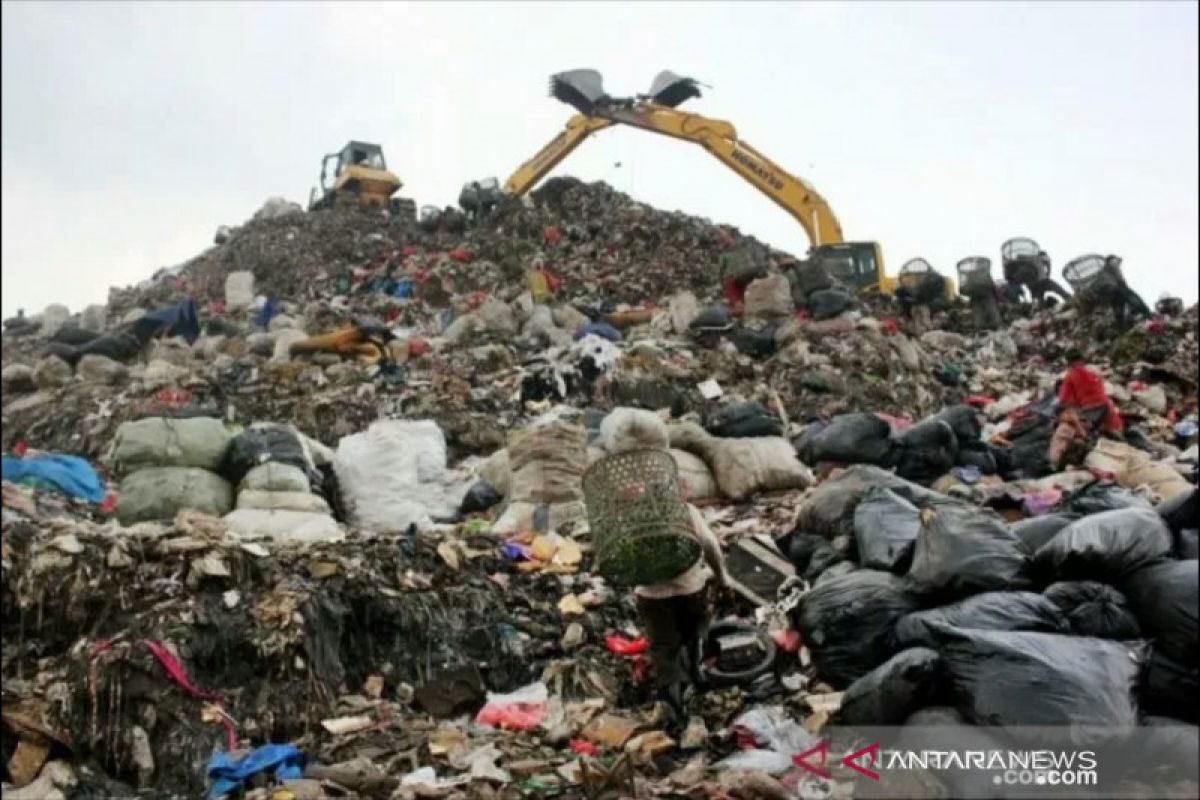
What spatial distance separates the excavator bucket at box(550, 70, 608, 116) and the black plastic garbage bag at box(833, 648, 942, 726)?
14.0 m

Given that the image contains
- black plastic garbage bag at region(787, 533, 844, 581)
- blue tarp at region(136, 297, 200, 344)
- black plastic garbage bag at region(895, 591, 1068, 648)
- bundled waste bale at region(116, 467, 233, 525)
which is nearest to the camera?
black plastic garbage bag at region(895, 591, 1068, 648)

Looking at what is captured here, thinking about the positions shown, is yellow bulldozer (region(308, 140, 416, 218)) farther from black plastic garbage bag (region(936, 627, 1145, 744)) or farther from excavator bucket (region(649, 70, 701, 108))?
black plastic garbage bag (region(936, 627, 1145, 744))

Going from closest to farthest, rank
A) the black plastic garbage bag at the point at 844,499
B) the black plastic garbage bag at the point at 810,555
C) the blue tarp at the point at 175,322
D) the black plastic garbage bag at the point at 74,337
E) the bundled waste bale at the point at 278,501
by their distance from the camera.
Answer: the black plastic garbage bag at the point at 810,555, the black plastic garbage bag at the point at 844,499, the bundled waste bale at the point at 278,501, the black plastic garbage bag at the point at 74,337, the blue tarp at the point at 175,322

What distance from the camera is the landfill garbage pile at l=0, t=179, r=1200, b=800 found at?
2.73 m

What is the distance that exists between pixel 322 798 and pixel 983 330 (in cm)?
1085

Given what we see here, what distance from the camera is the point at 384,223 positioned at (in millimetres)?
17391

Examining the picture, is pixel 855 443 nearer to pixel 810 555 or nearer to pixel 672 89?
pixel 810 555

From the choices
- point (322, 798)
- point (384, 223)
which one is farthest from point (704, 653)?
point (384, 223)

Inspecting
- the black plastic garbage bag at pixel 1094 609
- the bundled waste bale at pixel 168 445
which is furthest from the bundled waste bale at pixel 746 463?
the black plastic garbage bag at pixel 1094 609

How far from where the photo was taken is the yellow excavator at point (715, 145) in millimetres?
13867

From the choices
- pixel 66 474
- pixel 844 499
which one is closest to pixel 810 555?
pixel 844 499

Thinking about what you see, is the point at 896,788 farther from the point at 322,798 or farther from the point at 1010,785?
the point at 322,798

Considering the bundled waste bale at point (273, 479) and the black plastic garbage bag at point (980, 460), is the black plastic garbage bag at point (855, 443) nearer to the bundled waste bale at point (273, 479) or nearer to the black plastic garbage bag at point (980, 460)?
the black plastic garbage bag at point (980, 460)

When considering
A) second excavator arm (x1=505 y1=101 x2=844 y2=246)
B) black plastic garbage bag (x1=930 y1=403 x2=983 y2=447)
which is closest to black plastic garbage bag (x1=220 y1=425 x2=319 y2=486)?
black plastic garbage bag (x1=930 y1=403 x2=983 y2=447)
